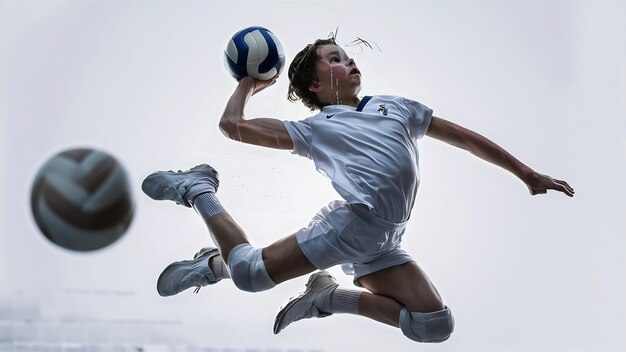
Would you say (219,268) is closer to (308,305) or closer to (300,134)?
(308,305)

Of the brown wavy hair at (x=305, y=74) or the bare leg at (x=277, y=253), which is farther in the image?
the brown wavy hair at (x=305, y=74)

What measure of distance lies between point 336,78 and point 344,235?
1.49 ft

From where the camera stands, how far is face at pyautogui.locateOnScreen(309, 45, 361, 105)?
212cm

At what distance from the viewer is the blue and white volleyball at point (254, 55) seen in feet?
6.81

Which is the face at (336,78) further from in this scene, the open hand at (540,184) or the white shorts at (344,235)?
the open hand at (540,184)

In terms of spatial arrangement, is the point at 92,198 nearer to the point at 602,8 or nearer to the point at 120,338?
the point at 120,338

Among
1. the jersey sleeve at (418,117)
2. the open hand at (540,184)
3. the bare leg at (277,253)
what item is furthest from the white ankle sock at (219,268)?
the open hand at (540,184)

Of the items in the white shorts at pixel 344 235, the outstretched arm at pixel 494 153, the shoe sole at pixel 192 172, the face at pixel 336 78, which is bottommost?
the white shorts at pixel 344 235

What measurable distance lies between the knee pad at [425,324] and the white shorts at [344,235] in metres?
0.18

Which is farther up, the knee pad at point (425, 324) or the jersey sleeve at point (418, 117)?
the jersey sleeve at point (418, 117)

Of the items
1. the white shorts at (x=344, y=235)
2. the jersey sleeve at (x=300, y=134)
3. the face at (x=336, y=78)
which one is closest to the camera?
the white shorts at (x=344, y=235)

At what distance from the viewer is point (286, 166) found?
2.83 metres

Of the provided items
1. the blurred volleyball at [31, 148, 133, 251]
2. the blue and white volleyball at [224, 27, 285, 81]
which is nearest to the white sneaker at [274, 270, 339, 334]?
the blurred volleyball at [31, 148, 133, 251]

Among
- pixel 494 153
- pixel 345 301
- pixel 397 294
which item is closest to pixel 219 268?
pixel 345 301
